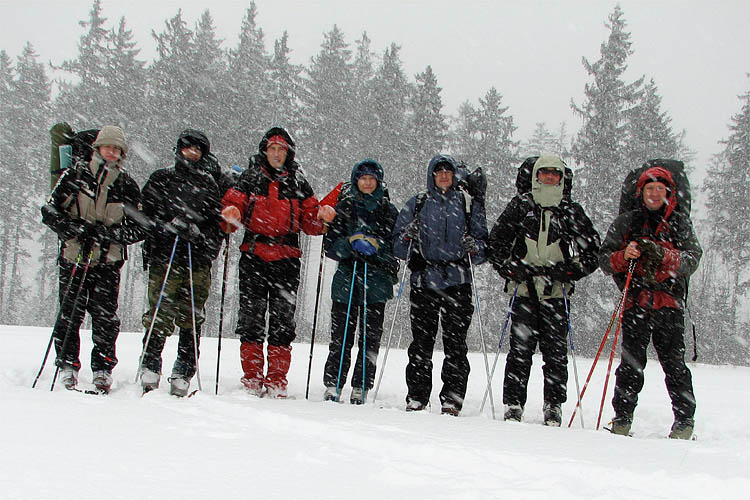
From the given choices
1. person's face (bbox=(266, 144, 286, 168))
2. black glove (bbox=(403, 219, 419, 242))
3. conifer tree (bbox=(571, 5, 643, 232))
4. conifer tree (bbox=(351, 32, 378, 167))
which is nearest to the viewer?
black glove (bbox=(403, 219, 419, 242))

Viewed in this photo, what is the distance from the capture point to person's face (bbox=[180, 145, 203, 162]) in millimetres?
5316

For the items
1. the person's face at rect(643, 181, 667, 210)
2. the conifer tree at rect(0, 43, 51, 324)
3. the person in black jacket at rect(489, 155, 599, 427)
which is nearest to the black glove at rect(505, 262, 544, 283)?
the person in black jacket at rect(489, 155, 599, 427)

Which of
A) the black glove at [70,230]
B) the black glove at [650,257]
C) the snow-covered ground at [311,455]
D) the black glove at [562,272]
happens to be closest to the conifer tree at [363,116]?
the black glove at [70,230]

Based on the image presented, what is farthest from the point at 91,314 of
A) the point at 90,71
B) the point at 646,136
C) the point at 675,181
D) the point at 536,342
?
the point at 90,71

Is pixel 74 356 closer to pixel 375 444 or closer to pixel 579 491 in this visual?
pixel 375 444

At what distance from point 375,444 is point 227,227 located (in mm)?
3176

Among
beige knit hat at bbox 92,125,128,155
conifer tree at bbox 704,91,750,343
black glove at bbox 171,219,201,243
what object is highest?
conifer tree at bbox 704,91,750,343

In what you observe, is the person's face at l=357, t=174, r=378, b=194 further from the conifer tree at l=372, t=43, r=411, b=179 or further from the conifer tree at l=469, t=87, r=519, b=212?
the conifer tree at l=469, t=87, r=519, b=212

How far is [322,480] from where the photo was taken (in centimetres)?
229

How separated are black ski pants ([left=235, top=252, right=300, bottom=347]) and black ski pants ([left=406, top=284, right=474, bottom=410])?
4.22ft

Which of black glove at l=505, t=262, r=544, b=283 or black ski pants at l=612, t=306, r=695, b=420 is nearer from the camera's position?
black ski pants at l=612, t=306, r=695, b=420

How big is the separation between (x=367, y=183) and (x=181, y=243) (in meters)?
2.03

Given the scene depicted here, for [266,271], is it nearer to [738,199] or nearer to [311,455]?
[311,455]

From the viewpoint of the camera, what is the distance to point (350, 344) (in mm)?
5418
